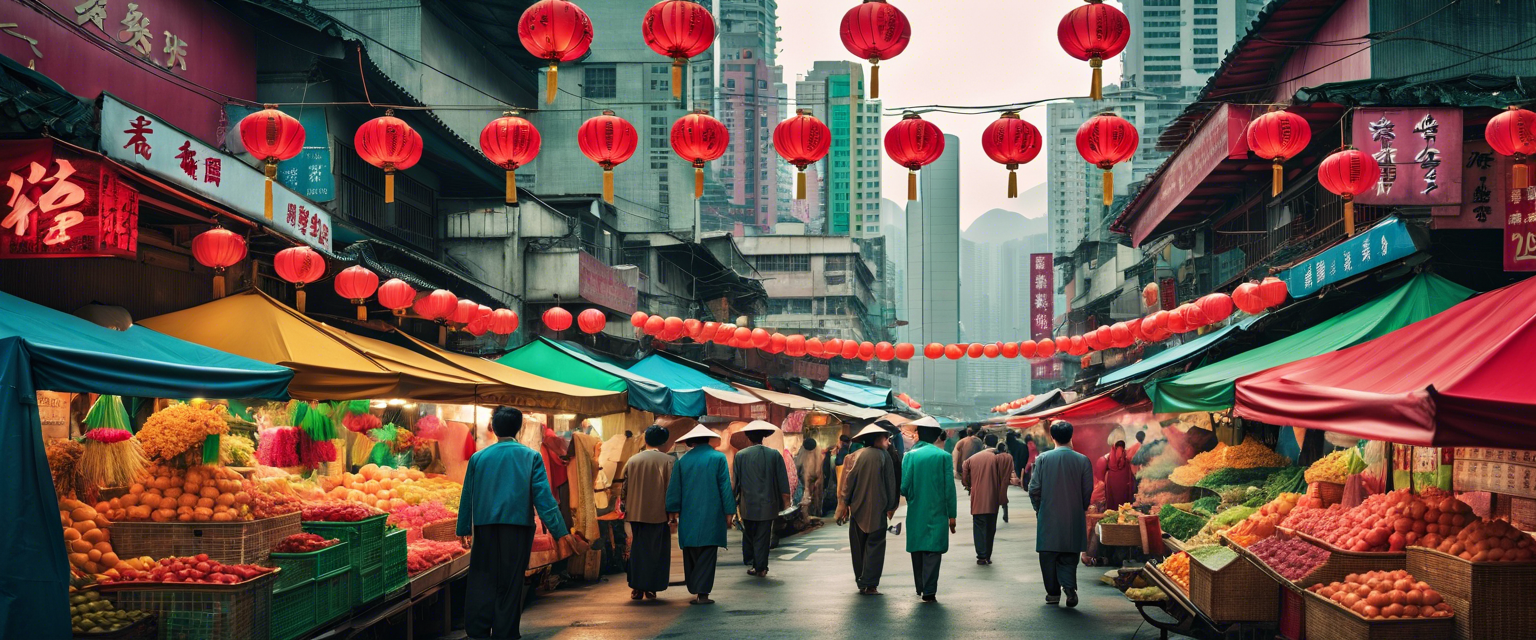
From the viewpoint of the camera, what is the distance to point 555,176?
3659 centimetres

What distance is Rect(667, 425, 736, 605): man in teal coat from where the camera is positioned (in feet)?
39.6

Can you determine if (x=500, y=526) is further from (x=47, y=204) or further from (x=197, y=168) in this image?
(x=197, y=168)

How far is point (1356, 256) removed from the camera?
14281 mm

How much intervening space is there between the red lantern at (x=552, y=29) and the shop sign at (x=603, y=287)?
1751 centimetres

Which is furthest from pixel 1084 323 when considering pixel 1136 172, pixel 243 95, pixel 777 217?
pixel 777 217

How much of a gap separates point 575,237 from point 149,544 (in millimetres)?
21132

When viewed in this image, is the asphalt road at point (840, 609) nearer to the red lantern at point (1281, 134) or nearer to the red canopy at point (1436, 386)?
the red canopy at point (1436, 386)

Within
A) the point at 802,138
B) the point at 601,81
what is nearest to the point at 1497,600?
the point at 802,138

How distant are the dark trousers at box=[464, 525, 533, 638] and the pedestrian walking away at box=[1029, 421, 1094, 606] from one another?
16.9ft

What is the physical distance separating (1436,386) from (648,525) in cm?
817

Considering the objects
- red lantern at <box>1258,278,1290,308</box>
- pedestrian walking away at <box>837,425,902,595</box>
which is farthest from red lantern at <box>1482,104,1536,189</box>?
pedestrian walking away at <box>837,425,902,595</box>

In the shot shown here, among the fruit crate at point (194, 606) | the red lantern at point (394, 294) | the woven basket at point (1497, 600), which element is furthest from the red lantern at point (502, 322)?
the woven basket at point (1497, 600)

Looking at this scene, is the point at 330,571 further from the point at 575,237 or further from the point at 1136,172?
the point at 1136,172

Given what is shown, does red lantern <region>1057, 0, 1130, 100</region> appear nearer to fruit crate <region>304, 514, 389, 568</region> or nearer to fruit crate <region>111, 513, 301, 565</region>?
fruit crate <region>304, 514, 389, 568</region>
